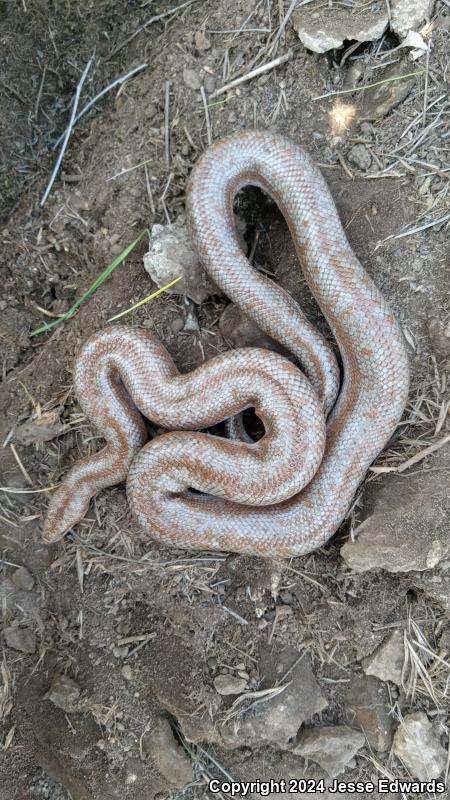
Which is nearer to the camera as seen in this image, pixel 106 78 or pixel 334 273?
pixel 334 273

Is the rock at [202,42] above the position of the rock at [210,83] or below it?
above

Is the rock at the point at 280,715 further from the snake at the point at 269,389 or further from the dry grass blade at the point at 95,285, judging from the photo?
the dry grass blade at the point at 95,285

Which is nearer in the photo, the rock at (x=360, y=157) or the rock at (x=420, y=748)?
the rock at (x=420, y=748)

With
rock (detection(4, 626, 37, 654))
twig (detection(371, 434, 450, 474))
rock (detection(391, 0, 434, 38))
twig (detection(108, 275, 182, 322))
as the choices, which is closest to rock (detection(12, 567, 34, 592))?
rock (detection(4, 626, 37, 654))

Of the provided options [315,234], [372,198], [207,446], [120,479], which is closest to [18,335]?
[120,479]

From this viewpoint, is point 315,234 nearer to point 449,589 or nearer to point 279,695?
point 449,589

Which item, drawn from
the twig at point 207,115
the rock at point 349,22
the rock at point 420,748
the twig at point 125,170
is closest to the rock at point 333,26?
the rock at point 349,22

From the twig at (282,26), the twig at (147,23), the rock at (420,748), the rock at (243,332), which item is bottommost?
the rock at (420,748)

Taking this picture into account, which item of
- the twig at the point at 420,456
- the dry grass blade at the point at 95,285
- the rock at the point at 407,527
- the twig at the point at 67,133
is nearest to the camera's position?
the rock at the point at 407,527
